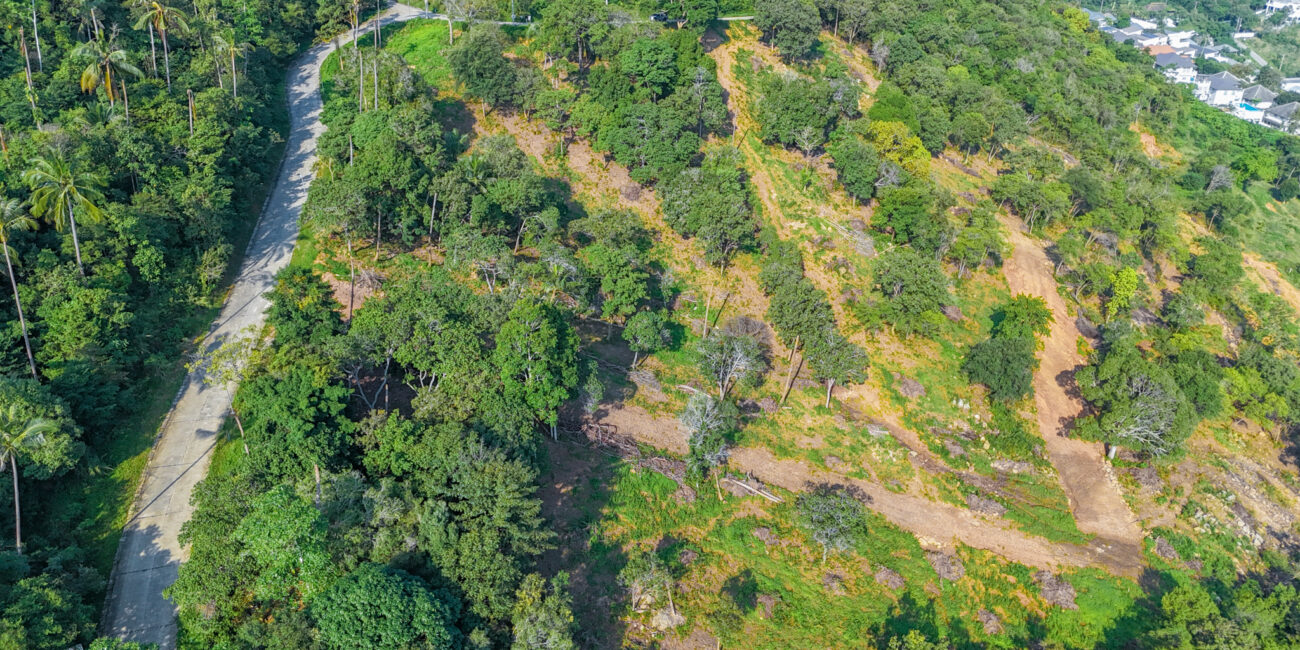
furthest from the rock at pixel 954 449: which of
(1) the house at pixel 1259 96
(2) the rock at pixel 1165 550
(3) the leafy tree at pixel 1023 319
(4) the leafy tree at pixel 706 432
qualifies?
(1) the house at pixel 1259 96

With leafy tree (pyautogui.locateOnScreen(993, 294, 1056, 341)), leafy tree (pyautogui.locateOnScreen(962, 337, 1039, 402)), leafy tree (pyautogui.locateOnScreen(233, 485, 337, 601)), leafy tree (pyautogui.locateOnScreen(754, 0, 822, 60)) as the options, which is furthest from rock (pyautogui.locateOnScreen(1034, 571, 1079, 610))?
leafy tree (pyautogui.locateOnScreen(754, 0, 822, 60))

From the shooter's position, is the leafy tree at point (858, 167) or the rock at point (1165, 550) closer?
the rock at point (1165, 550)

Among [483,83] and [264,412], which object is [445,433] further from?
[483,83]

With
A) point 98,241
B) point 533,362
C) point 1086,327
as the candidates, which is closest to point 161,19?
point 98,241

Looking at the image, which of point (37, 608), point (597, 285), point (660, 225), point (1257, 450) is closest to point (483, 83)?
point (660, 225)

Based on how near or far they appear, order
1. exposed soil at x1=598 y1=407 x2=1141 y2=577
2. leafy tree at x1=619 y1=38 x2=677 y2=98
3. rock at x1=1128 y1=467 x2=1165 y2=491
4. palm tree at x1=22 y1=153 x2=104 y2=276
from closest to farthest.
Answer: palm tree at x1=22 y1=153 x2=104 y2=276
exposed soil at x1=598 y1=407 x2=1141 y2=577
rock at x1=1128 y1=467 x2=1165 y2=491
leafy tree at x1=619 y1=38 x2=677 y2=98

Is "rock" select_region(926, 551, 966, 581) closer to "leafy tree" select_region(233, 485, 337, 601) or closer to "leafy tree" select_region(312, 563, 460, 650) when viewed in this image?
"leafy tree" select_region(312, 563, 460, 650)

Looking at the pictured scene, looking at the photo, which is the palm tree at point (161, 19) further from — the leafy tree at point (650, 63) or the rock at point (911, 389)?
the rock at point (911, 389)
